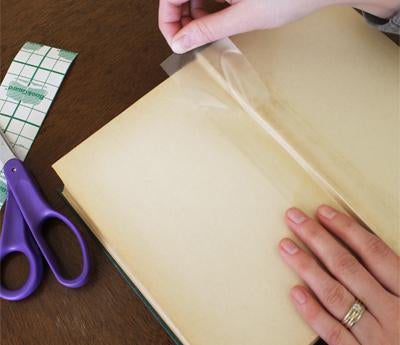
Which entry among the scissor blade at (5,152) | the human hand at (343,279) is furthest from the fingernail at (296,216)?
the scissor blade at (5,152)

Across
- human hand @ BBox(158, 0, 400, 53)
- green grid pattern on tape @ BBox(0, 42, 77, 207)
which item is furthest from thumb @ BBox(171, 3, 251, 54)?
green grid pattern on tape @ BBox(0, 42, 77, 207)

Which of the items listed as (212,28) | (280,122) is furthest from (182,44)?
(280,122)

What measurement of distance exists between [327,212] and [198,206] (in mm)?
140

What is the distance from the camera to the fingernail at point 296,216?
0.40m

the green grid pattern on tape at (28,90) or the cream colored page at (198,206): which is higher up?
the green grid pattern on tape at (28,90)

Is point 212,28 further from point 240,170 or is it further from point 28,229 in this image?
point 28,229

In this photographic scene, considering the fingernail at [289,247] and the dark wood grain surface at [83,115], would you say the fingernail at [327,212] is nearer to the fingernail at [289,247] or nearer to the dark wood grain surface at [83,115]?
the fingernail at [289,247]

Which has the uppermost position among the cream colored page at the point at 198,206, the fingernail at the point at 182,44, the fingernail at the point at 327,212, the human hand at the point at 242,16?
the fingernail at the point at 182,44

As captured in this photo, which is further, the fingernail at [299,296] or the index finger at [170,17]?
the index finger at [170,17]

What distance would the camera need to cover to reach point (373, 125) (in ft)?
1.51

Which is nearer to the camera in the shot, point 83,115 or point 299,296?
point 299,296

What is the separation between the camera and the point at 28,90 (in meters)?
0.54

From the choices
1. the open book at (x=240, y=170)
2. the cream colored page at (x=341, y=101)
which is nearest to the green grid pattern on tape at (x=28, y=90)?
the open book at (x=240, y=170)

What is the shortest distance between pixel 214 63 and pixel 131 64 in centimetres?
14
